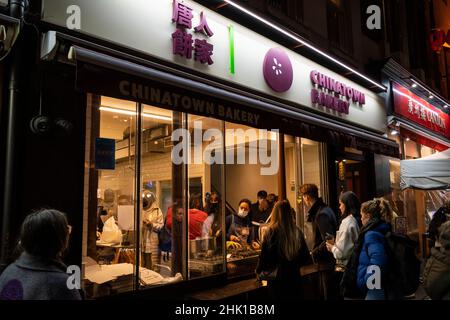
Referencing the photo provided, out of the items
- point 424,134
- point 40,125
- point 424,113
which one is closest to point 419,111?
point 424,113

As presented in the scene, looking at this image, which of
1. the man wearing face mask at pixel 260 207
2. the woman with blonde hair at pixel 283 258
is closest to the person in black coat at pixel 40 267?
the woman with blonde hair at pixel 283 258

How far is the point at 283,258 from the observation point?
4.61 meters

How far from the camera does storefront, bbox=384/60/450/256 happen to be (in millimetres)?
12414

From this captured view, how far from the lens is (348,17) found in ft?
36.5

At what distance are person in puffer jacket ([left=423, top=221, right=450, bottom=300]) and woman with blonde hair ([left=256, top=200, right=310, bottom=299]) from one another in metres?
1.43

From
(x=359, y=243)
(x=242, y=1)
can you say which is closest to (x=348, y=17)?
(x=242, y=1)

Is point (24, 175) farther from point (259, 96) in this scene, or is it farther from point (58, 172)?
point (259, 96)

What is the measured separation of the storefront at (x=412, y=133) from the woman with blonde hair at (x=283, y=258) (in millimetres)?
8558

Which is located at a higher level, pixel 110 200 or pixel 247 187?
pixel 247 187

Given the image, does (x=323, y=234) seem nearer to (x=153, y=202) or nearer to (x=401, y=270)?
(x=401, y=270)

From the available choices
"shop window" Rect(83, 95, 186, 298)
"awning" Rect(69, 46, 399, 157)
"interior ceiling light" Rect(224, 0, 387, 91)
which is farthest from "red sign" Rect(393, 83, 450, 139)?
"shop window" Rect(83, 95, 186, 298)

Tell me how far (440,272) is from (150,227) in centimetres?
434

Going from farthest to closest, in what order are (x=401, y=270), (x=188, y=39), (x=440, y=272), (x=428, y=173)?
(x=428, y=173)
(x=188, y=39)
(x=401, y=270)
(x=440, y=272)

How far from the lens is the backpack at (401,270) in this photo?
12.2 ft
